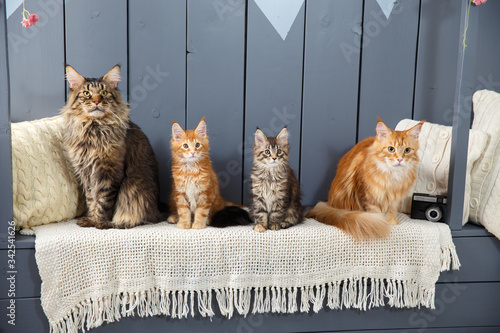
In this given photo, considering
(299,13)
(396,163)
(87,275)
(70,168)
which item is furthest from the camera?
(299,13)

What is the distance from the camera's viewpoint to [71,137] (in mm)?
1640

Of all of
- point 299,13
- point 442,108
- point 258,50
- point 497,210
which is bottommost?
point 497,210

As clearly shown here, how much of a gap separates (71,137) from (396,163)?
1.37 meters

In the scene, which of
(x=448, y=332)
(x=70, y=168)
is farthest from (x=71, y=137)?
(x=448, y=332)

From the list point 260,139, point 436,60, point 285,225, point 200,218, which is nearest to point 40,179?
point 200,218

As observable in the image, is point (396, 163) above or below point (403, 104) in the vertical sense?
below

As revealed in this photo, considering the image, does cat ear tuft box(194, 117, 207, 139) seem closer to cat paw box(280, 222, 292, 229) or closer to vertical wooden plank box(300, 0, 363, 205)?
cat paw box(280, 222, 292, 229)

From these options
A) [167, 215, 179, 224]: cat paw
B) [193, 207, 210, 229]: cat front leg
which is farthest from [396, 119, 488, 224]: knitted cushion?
[167, 215, 179, 224]: cat paw

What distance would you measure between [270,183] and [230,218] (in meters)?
0.23

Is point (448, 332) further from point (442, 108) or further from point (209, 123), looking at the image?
point (209, 123)

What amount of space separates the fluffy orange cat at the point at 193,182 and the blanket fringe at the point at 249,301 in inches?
11.3

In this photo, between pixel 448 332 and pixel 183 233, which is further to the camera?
pixel 448 332

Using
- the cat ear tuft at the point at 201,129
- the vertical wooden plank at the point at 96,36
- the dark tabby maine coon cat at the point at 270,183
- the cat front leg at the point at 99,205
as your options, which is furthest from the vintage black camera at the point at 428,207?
the vertical wooden plank at the point at 96,36

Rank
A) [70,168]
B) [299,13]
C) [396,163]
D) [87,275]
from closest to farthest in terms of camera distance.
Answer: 1. [87,275]
2. [396,163]
3. [70,168]
4. [299,13]
